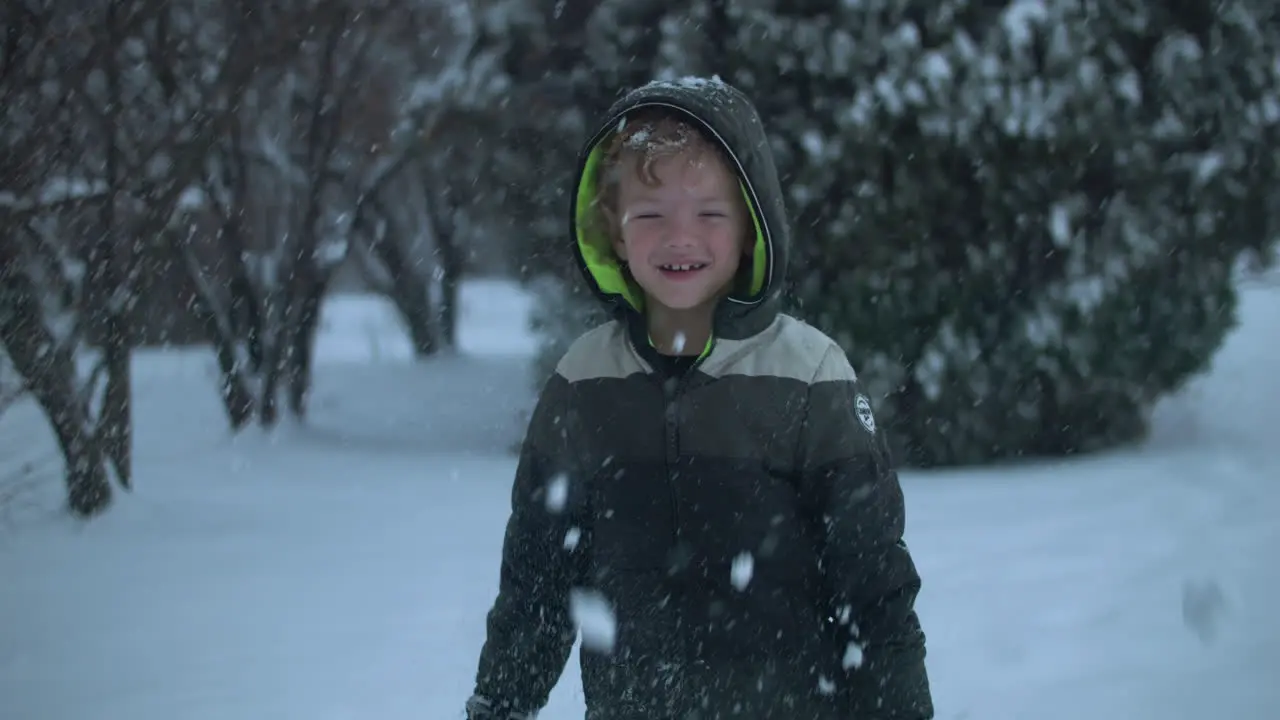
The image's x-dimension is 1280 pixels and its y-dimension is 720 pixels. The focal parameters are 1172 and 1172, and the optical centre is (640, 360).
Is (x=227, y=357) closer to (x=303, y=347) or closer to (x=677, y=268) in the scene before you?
(x=303, y=347)

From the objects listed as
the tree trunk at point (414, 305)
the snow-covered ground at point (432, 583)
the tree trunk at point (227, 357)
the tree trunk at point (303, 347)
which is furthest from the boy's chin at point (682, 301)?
the tree trunk at point (414, 305)

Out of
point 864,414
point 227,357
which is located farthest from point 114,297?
point 864,414

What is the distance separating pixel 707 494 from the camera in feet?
5.80

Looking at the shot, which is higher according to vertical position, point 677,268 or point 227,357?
point 227,357

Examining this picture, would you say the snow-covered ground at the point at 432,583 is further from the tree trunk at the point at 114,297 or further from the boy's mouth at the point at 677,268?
the boy's mouth at the point at 677,268

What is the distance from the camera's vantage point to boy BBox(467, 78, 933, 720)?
1750mm

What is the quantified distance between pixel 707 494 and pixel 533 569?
34cm

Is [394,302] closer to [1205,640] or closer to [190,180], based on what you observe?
[190,180]

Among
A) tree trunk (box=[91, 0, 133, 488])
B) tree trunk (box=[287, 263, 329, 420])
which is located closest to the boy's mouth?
tree trunk (box=[91, 0, 133, 488])

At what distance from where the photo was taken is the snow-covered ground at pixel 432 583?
10.6 ft

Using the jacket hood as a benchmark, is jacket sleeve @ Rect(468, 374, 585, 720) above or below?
below

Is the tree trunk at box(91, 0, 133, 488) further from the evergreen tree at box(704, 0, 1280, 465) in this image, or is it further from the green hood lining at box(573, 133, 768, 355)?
the green hood lining at box(573, 133, 768, 355)

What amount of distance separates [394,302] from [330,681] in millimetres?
10443

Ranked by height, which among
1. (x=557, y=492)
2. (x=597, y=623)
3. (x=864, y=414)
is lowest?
(x=597, y=623)
